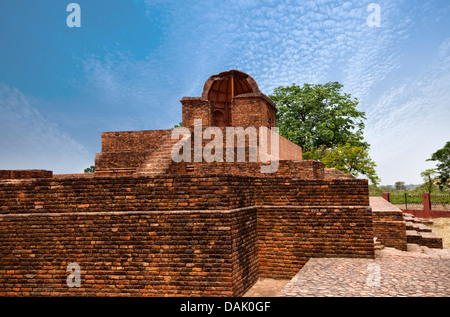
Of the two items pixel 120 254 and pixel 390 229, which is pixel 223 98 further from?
pixel 120 254

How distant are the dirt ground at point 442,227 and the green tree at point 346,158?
174 inches

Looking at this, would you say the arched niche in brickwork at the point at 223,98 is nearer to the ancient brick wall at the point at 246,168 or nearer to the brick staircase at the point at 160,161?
the brick staircase at the point at 160,161

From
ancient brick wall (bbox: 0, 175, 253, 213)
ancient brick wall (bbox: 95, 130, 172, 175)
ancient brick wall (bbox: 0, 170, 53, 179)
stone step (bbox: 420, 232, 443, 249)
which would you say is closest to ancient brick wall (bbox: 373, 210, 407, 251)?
stone step (bbox: 420, 232, 443, 249)

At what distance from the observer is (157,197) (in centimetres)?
611

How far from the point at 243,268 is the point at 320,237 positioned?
73.8 inches

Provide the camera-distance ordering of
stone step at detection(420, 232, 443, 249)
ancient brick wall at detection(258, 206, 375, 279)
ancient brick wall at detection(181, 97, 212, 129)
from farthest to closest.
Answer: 1. ancient brick wall at detection(181, 97, 212, 129)
2. stone step at detection(420, 232, 443, 249)
3. ancient brick wall at detection(258, 206, 375, 279)

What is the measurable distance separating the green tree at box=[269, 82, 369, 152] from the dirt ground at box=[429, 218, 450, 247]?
23.6 feet

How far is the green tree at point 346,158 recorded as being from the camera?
22.8 meters

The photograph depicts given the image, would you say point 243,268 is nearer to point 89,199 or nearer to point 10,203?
point 89,199

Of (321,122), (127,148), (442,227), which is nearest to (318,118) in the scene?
(321,122)

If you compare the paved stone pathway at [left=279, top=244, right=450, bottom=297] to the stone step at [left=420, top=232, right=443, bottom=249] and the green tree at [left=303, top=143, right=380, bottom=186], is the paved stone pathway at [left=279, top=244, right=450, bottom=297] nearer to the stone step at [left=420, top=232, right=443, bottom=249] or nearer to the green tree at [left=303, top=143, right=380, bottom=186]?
the stone step at [left=420, top=232, right=443, bottom=249]

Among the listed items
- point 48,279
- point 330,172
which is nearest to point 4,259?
point 48,279

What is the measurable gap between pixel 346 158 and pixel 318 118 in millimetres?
4174

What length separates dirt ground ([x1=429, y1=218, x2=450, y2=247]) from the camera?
59.9 ft
